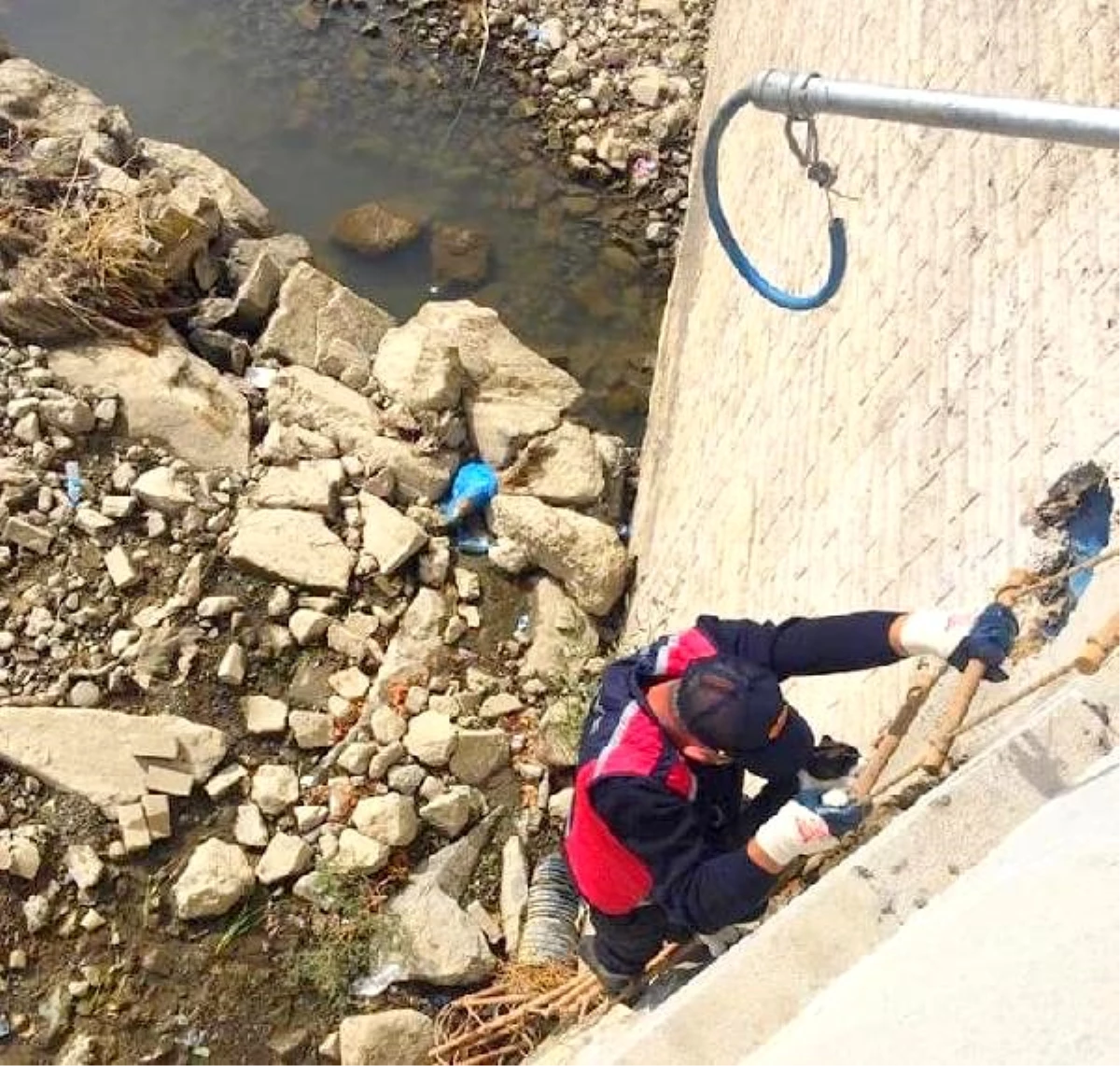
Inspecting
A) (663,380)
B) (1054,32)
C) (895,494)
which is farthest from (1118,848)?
(663,380)

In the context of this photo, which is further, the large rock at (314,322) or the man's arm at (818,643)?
the large rock at (314,322)

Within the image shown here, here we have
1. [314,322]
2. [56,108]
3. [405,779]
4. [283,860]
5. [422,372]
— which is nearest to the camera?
[283,860]

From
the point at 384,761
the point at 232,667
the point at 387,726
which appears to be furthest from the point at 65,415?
the point at 384,761

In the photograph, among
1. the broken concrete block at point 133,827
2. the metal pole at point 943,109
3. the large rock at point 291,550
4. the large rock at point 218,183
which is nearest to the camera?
the metal pole at point 943,109

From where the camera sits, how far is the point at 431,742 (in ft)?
16.4

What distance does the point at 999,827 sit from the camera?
223 cm

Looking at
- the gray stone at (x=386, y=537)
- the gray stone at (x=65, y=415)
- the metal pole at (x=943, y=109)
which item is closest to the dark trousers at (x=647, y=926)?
the metal pole at (x=943, y=109)

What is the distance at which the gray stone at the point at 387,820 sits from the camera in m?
4.79

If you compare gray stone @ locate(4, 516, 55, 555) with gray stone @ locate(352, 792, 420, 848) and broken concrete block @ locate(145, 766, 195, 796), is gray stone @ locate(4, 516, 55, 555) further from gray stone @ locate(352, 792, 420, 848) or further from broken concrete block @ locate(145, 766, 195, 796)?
gray stone @ locate(352, 792, 420, 848)

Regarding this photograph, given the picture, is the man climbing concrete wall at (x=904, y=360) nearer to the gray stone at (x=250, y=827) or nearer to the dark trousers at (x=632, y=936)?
the dark trousers at (x=632, y=936)

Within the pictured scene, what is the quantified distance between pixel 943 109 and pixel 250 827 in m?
3.90

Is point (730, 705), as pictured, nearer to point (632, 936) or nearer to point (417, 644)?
point (632, 936)

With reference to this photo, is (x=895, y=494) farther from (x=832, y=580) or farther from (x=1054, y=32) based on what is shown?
(x=1054, y=32)

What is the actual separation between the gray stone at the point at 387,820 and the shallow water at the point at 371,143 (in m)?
3.00
